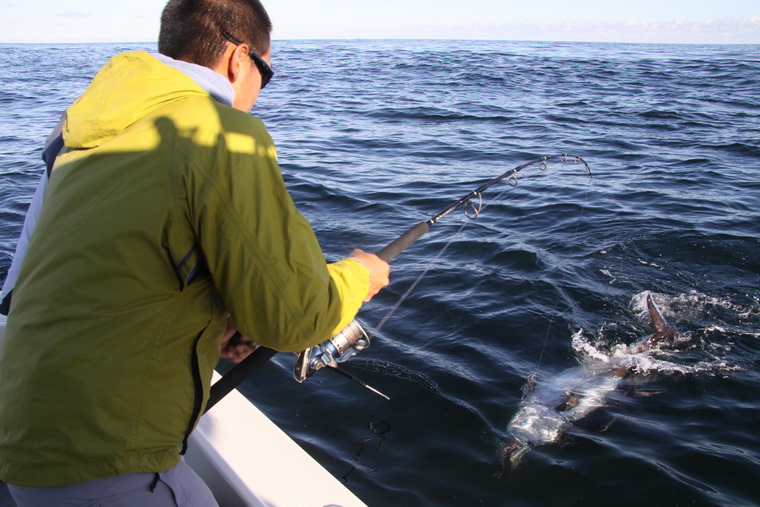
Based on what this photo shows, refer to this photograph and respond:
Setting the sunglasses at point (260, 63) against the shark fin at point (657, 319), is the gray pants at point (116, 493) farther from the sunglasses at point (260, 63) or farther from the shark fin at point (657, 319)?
the shark fin at point (657, 319)

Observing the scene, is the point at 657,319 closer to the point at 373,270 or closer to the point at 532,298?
the point at 532,298

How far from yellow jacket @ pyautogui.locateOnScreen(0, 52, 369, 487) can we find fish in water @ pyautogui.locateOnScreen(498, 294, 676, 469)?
311 cm

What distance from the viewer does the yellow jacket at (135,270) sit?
1.42m

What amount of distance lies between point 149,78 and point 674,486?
3.93m

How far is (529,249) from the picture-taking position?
746 cm

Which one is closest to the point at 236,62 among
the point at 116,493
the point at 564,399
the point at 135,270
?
the point at 135,270

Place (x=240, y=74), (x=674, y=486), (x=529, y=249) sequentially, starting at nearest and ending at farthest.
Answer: (x=240, y=74) → (x=674, y=486) → (x=529, y=249)

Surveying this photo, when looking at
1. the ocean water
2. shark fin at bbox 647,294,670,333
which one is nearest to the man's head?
the ocean water

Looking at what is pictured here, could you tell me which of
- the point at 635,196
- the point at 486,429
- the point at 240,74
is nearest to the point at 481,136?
the point at 635,196

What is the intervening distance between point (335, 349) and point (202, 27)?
4.90 ft

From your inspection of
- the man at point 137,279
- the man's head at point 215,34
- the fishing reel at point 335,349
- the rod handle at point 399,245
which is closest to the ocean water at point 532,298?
the fishing reel at point 335,349

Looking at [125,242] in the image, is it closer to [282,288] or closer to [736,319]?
[282,288]

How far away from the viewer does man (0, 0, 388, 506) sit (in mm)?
1422

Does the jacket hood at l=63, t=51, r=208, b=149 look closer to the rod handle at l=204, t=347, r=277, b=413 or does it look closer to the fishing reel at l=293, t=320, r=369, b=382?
the rod handle at l=204, t=347, r=277, b=413
